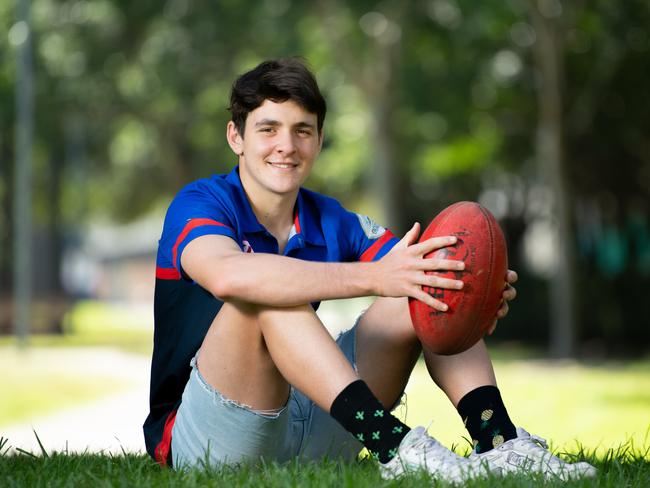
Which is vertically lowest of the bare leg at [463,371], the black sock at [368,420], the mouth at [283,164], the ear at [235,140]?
the black sock at [368,420]

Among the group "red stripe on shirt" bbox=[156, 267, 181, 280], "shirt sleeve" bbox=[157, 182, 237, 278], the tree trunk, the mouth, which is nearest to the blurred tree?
the tree trunk

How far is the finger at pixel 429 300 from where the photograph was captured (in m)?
3.30

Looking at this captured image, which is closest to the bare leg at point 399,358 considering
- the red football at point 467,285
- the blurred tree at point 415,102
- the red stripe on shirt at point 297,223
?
the red football at point 467,285

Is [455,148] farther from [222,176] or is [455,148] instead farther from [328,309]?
[328,309]

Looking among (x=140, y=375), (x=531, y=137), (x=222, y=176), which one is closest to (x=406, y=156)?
(x=531, y=137)

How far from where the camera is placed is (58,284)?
86.4ft

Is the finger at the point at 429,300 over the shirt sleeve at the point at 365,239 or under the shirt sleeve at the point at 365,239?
under

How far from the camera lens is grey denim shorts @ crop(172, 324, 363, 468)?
136 inches

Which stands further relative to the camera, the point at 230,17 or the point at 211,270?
the point at 230,17

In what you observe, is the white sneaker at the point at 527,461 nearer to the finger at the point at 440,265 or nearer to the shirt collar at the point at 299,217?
the finger at the point at 440,265

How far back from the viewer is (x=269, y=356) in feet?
11.1

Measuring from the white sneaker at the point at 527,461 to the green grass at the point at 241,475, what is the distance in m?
0.06

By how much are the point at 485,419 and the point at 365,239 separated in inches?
32.2

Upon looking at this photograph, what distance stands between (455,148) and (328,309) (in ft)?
66.6
